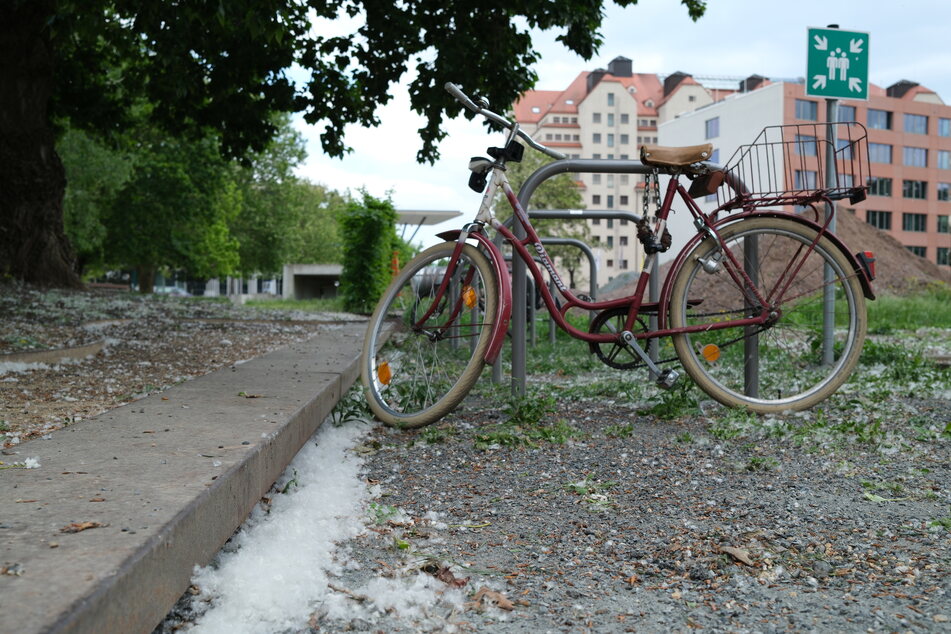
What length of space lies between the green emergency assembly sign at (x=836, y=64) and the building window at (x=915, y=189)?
58.0 m

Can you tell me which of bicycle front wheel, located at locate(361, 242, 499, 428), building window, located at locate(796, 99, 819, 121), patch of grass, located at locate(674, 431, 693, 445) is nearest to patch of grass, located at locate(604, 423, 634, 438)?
patch of grass, located at locate(674, 431, 693, 445)

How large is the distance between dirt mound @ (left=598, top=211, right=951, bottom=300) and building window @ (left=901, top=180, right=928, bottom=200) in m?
40.4

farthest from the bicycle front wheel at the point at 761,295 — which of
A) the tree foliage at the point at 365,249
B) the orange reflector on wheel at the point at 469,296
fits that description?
the tree foliage at the point at 365,249

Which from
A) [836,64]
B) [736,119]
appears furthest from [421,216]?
[736,119]

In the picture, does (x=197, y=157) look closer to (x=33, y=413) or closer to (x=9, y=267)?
(x=9, y=267)

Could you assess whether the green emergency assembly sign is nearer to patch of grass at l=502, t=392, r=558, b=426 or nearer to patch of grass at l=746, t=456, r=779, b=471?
patch of grass at l=502, t=392, r=558, b=426

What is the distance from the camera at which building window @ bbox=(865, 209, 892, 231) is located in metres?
55.6

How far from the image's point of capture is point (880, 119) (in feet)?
184

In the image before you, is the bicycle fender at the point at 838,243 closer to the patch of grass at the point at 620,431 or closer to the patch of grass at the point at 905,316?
the patch of grass at the point at 620,431

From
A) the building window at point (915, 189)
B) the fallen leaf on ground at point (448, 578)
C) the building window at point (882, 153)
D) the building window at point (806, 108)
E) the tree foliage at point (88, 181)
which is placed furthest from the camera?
the building window at point (915, 189)

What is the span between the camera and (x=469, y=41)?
7.96 meters

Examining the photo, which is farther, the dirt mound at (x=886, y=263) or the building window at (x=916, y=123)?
the building window at (x=916, y=123)

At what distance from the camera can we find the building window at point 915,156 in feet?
186

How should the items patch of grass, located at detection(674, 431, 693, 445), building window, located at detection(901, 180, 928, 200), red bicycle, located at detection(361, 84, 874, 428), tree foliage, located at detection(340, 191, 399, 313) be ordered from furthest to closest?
1. building window, located at detection(901, 180, 928, 200)
2. tree foliage, located at detection(340, 191, 399, 313)
3. red bicycle, located at detection(361, 84, 874, 428)
4. patch of grass, located at detection(674, 431, 693, 445)
